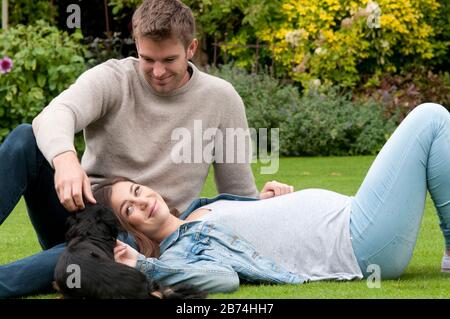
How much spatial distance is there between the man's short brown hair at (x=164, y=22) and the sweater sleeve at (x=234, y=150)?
17.1 inches

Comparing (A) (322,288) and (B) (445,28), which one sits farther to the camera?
(B) (445,28)

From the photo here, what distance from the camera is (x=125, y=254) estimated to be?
146 inches

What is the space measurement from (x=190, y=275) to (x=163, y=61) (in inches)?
42.4

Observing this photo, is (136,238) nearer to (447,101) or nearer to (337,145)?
(337,145)

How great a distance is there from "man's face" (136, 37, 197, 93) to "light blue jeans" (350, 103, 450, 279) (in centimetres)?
102

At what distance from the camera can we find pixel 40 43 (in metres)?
9.82

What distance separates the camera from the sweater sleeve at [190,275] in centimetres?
367

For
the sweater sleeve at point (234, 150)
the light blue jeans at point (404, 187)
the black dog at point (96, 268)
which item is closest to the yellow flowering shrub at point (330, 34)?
the sweater sleeve at point (234, 150)

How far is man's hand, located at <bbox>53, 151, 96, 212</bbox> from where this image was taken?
11.5 ft

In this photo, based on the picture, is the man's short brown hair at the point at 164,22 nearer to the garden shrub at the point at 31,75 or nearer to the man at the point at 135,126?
the man at the point at 135,126

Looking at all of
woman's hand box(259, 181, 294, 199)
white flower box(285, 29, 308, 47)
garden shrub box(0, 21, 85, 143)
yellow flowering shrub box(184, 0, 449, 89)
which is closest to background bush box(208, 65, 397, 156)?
yellow flowering shrub box(184, 0, 449, 89)

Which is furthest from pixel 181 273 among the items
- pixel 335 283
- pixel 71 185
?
pixel 335 283

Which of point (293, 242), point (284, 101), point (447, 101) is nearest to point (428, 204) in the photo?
point (293, 242)
